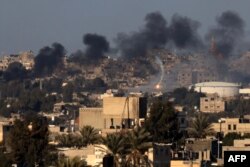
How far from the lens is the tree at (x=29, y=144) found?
49.9 meters

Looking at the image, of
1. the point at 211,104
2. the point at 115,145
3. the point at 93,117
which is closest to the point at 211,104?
the point at 211,104

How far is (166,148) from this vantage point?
137ft

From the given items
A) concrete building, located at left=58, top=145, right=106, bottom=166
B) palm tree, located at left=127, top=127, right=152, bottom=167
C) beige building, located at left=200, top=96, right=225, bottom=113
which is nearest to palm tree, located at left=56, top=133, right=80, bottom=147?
concrete building, located at left=58, top=145, right=106, bottom=166

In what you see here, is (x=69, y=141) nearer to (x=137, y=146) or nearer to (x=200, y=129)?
(x=200, y=129)

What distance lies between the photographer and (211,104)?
16288 cm

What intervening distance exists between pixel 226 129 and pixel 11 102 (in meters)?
87.5

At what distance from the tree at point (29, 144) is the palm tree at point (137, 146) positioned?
24.9 feet

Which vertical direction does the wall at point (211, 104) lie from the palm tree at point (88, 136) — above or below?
above

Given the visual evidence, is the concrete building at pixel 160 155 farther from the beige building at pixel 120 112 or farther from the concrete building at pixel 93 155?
the beige building at pixel 120 112

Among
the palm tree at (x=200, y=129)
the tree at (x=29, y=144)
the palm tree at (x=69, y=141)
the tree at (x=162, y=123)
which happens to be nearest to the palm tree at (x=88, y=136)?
the palm tree at (x=69, y=141)

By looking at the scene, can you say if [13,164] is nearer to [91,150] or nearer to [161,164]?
[91,150]

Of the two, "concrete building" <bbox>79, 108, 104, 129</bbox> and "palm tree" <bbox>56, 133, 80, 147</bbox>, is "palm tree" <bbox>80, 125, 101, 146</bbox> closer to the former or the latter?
"palm tree" <bbox>56, 133, 80, 147</bbox>

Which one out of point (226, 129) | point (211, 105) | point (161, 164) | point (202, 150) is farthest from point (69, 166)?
point (211, 105)

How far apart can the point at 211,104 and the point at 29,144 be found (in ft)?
368
